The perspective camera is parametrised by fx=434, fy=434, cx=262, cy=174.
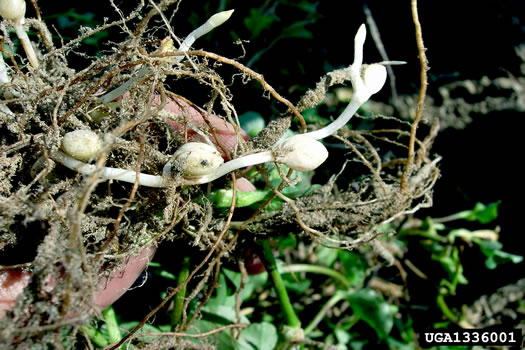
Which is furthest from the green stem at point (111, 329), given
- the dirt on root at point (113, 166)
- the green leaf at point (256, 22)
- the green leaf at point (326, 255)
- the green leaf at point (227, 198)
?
the green leaf at point (256, 22)

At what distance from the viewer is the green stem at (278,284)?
2.45 feet

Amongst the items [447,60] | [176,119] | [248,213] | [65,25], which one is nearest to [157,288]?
[248,213]

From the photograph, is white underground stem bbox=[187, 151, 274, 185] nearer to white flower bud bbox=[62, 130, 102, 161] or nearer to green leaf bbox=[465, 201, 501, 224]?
white flower bud bbox=[62, 130, 102, 161]

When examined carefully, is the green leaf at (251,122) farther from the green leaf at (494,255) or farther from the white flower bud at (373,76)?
the green leaf at (494,255)

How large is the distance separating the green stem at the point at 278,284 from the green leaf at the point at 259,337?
0.07 m

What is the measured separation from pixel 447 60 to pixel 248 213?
2.29 ft

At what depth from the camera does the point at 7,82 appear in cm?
58

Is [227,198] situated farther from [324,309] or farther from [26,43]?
[324,309]

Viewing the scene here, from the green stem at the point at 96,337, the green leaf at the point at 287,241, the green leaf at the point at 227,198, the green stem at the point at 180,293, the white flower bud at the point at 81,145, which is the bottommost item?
the green stem at the point at 96,337

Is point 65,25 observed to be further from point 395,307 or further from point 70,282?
point 395,307

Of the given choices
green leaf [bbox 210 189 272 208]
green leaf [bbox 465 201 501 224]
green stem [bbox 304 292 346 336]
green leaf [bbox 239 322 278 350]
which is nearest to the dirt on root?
green leaf [bbox 210 189 272 208]

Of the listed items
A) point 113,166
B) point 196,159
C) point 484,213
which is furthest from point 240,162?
point 484,213

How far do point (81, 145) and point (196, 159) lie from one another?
132mm

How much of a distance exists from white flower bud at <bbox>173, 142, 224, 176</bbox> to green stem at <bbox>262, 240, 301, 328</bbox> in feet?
0.77
